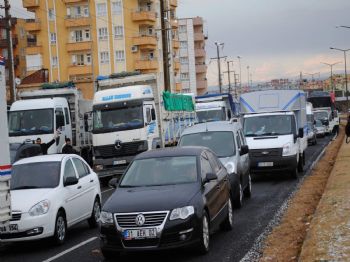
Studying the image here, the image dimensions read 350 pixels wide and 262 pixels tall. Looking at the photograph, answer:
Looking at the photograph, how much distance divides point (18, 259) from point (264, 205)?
6822 mm

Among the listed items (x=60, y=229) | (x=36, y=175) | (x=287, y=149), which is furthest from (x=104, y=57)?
(x=60, y=229)

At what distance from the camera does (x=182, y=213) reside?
9375 millimetres

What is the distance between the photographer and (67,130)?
1068 inches

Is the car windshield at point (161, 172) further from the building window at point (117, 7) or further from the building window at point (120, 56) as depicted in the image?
the building window at point (117, 7)

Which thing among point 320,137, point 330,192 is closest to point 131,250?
point 330,192

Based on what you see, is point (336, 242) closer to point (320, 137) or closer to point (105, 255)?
point (105, 255)

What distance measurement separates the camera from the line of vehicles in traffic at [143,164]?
371 inches

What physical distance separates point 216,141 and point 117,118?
769cm

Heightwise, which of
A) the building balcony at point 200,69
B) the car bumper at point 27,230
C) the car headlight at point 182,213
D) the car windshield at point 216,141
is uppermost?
the building balcony at point 200,69

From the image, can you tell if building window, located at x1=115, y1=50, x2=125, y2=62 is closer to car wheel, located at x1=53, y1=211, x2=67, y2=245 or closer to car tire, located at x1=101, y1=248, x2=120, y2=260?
car wheel, located at x1=53, y1=211, x2=67, y2=245

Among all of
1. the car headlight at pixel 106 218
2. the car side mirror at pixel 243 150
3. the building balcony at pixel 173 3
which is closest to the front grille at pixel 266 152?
the car side mirror at pixel 243 150

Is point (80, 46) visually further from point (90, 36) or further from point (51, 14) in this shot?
point (51, 14)

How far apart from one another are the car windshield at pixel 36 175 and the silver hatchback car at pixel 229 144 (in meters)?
4.23

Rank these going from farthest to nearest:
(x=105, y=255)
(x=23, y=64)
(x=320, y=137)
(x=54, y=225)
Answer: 1. (x=23, y=64)
2. (x=320, y=137)
3. (x=54, y=225)
4. (x=105, y=255)
